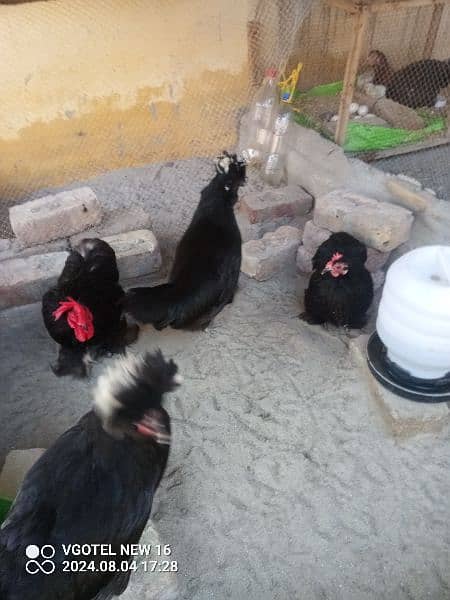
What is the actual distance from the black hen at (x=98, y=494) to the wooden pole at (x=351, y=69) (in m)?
2.20

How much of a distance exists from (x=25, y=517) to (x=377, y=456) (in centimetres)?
152

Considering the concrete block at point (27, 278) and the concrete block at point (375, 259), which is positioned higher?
the concrete block at point (375, 259)

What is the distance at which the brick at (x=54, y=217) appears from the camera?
2.96 metres

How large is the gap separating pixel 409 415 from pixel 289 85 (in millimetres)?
2641

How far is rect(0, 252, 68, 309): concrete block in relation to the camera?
2.84 meters

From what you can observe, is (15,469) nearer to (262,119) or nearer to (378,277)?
(378,277)

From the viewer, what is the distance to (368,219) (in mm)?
2873

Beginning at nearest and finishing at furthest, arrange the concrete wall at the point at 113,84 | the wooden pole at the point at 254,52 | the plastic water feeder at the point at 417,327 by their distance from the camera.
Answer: the plastic water feeder at the point at 417,327
the concrete wall at the point at 113,84
the wooden pole at the point at 254,52

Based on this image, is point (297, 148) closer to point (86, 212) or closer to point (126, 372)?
point (86, 212)

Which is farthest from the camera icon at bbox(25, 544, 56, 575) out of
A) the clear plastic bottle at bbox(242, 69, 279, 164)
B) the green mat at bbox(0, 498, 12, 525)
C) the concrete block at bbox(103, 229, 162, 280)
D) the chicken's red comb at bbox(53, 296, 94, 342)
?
the clear plastic bottle at bbox(242, 69, 279, 164)

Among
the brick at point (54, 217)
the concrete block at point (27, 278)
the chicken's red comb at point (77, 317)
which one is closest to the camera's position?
the chicken's red comb at point (77, 317)

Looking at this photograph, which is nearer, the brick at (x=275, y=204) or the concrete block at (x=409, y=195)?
the concrete block at (x=409, y=195)

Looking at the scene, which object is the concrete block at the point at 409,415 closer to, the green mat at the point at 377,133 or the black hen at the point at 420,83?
the green mat at the point at 377,133

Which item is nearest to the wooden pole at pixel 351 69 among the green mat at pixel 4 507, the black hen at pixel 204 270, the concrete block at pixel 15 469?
the black hen at pixel 204 270
